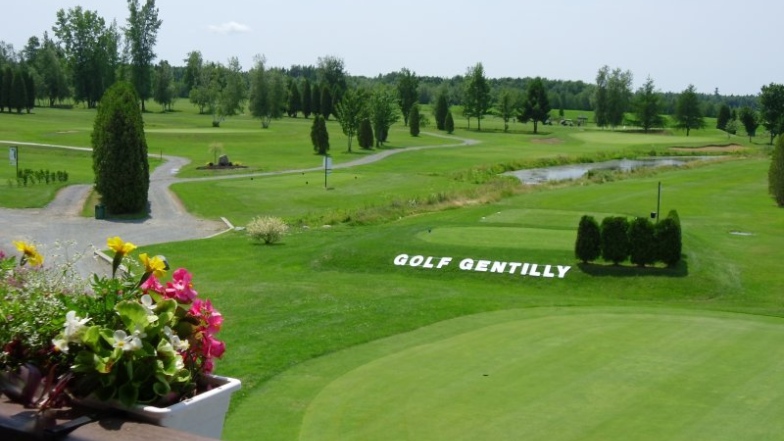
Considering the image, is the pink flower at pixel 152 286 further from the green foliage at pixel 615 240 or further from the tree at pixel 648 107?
the tree at pixel 648 107

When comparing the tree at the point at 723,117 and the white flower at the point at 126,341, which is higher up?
the tree at the point at 723,117

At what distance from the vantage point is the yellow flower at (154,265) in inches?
153

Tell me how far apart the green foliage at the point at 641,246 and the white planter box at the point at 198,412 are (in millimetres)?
20740

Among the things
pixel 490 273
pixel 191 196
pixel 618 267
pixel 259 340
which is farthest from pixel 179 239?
pixel 259 340

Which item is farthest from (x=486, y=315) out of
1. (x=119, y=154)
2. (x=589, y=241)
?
(x=119, y=154)

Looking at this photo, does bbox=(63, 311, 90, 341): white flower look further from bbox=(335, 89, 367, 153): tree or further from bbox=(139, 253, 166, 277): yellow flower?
bbox=(335, 89, 367, 153): tree

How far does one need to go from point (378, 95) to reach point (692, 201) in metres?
51.0

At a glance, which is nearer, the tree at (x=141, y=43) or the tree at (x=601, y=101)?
the tree at (x=141, y=43)

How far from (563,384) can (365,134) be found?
80.8 meters

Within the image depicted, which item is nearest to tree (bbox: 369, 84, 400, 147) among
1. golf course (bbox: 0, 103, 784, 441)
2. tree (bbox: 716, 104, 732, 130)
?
golf course (bbox: 0, 103, 784, 441)

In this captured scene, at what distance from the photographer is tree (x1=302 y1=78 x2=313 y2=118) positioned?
14349 cm

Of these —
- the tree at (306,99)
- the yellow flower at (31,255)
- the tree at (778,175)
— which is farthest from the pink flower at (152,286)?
the tree at (306,99)

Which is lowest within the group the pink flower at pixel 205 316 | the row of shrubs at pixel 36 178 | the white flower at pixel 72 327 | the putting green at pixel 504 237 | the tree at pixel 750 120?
the row of shrubs at pixel 36 178

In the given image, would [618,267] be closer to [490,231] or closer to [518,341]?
[490,231]
